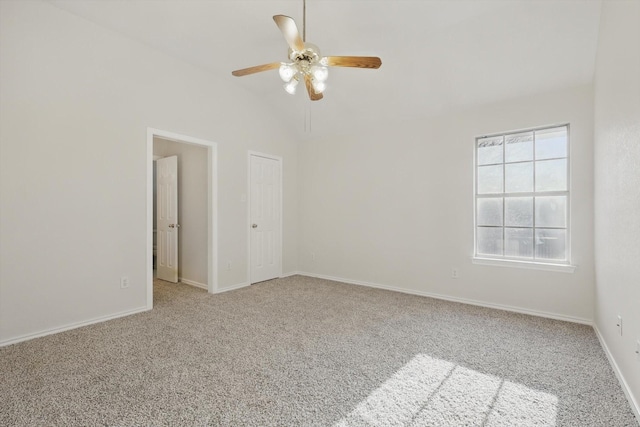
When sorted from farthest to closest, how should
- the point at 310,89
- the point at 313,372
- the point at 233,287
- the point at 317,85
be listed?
the point at 233,287, the point at 310,89, the point at 317,85, the point at 313,372

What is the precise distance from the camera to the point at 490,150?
3891 millimetres

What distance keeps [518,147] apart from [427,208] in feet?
4.22

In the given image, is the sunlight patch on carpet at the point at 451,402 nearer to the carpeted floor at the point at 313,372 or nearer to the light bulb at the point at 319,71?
the carpeted floor at the point at 313,372

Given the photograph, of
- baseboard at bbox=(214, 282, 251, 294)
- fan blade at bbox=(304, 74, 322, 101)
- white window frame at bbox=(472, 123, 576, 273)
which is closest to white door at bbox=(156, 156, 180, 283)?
baseboard at bbox=(214, 282, 251, 294)

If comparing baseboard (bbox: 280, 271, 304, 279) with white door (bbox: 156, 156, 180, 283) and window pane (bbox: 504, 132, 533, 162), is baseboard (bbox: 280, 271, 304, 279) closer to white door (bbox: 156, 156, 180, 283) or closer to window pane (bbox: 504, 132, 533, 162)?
white door (bbox: 156, 156, 180, 283)

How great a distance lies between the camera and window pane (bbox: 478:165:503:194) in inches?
151

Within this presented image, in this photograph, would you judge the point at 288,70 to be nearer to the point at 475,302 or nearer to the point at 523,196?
the point at 523,196

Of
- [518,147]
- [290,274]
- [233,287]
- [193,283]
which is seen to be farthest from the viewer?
[290,274]

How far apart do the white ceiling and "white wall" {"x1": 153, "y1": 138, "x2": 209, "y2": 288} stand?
135 cm

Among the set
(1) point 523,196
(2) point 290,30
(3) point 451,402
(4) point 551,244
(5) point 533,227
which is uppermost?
(2) point 290,30

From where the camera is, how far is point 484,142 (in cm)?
393

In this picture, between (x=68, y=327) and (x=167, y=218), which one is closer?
(x=68, y=327)

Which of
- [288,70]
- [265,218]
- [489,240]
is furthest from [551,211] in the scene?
[265,218]

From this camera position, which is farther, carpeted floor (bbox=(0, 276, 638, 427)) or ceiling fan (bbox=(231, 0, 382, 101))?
ceiling fan (bbox=(231, 0, 382, 101))
